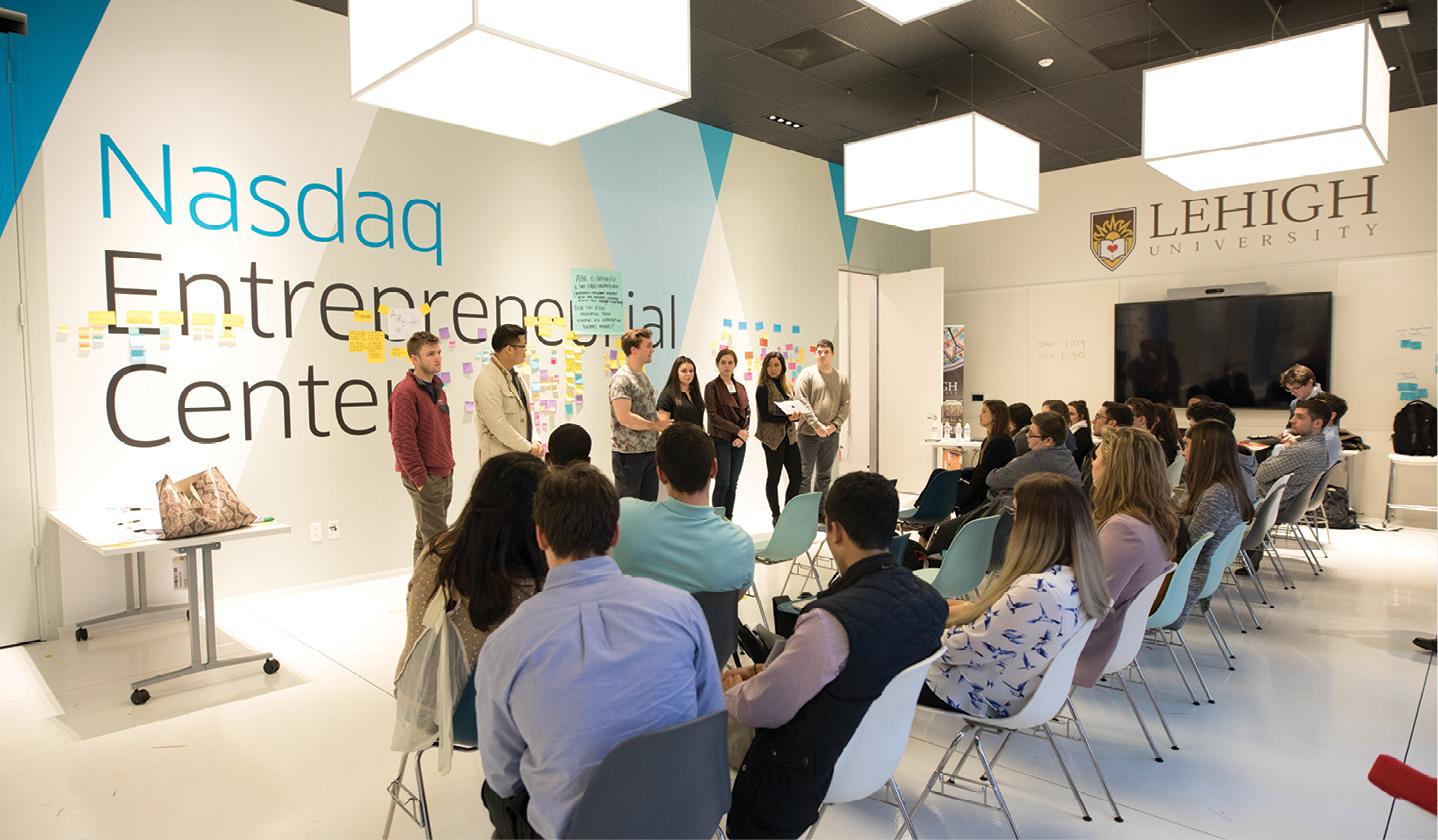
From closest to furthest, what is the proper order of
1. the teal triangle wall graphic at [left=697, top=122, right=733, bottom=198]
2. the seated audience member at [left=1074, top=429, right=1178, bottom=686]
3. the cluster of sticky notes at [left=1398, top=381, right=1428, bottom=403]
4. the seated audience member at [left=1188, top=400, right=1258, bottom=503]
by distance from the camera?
the seated audience member at [left=1074, top=429, right=1178, bottom=686] → the seated audience member at [left=1188, top=400, right=1258, bottom=503] → the cluster of sticky notes at [left=1398, top=381, right=1428, bottom=403] → the teal triangle wall graphic at [left=697, top=122, right=733, bottom=198]

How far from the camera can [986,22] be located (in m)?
5.38

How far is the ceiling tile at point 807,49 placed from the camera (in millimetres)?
5605

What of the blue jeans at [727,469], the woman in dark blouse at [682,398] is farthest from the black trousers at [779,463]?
the woman in dark blouse at [682,398]

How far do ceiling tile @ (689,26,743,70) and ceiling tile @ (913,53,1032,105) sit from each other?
4.81ft

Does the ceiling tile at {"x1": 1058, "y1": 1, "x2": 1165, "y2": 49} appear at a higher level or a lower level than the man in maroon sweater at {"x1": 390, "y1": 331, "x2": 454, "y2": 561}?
higher

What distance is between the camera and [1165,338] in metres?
8.49

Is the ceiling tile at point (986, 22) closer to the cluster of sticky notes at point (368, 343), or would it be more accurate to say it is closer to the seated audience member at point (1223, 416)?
the seated audience member at point (1223, 416)

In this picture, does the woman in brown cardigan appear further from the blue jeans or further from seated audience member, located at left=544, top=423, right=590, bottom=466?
seated audience member, located at left=544, top=423, right=590, bottom=466

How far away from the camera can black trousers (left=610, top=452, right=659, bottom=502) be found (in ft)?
18.9

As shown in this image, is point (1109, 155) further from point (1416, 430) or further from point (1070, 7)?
point (1070, 7)

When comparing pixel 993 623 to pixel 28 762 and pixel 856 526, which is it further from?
pixel 28 762

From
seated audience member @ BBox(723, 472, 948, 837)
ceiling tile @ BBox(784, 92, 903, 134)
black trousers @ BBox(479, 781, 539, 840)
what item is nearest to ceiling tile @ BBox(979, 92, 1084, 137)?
ceiling tile @ BBox(784, 92, 903, 134)

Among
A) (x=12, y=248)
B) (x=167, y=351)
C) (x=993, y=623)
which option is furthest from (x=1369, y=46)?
(x=12, y=248)

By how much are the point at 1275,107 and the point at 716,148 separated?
4429 mm
